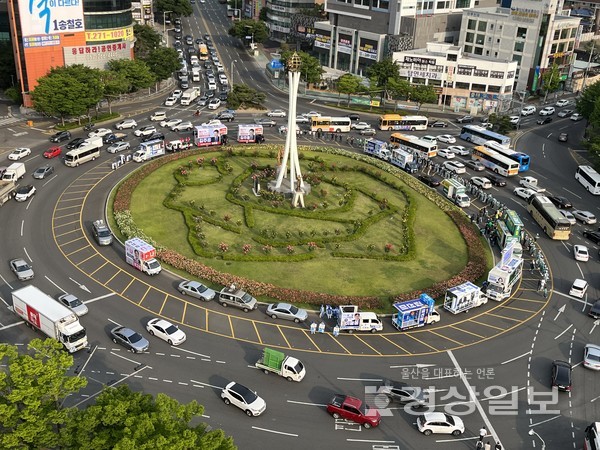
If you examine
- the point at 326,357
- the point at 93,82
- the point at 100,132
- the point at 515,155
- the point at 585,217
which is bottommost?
the point at 326,357

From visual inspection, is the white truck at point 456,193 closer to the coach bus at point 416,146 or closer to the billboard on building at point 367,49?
the coach bus at point 416,146

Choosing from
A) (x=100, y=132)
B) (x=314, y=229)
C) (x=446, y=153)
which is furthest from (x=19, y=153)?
(x=446, y=153)

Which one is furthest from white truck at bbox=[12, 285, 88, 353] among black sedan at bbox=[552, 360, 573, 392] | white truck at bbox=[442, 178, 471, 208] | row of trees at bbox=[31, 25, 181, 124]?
row of trees at bbox=[31, 25, 181, 124]

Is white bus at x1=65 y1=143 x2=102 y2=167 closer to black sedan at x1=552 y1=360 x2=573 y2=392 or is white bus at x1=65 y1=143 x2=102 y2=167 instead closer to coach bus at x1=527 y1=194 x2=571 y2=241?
coach bus at x1=527 y1=194 x2=571 y2=241

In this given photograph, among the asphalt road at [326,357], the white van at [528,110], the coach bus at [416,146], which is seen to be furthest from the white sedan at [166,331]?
the white van at [528,110]

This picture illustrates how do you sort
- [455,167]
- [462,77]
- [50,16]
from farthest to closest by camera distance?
1. [462,77]
2. [50,16]
3. [455,167]

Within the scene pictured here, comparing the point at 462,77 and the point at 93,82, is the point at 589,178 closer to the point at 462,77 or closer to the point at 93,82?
the point at 462,77
